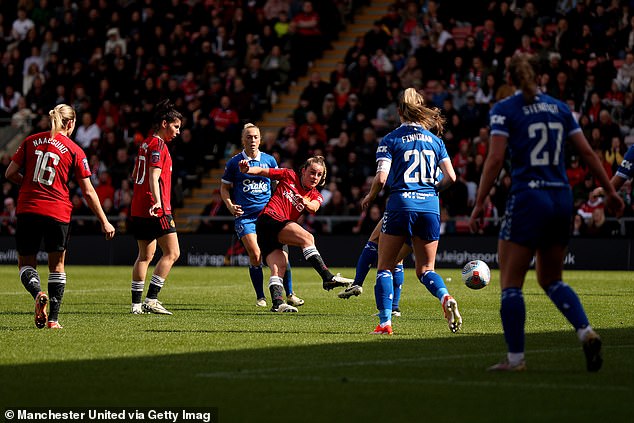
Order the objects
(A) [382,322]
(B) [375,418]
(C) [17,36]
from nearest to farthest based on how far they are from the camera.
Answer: (B) [375,418], (A) [382,322], (C) [17,36]

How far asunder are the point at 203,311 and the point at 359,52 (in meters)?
18.0

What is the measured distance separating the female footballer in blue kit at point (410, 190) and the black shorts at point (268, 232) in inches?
146

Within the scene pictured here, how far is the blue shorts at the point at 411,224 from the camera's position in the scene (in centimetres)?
1123

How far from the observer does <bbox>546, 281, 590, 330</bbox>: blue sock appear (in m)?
8.44

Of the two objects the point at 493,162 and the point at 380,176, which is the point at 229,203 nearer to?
the point at 380,176

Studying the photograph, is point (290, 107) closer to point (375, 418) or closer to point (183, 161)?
point (183, 161)

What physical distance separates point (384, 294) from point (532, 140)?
3279mm

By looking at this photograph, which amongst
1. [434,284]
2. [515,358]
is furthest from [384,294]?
[515,358]

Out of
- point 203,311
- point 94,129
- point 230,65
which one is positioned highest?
point 230,65

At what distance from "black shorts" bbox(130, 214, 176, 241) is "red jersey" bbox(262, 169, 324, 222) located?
1331 millimetres

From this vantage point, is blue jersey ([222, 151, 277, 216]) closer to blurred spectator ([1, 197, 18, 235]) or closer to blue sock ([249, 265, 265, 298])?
blue sock ([249, 265, 265, 298])

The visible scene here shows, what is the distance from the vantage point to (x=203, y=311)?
1495cm

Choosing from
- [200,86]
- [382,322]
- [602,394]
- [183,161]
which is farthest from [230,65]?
[602,394]

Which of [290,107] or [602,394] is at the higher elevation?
[290,107]
